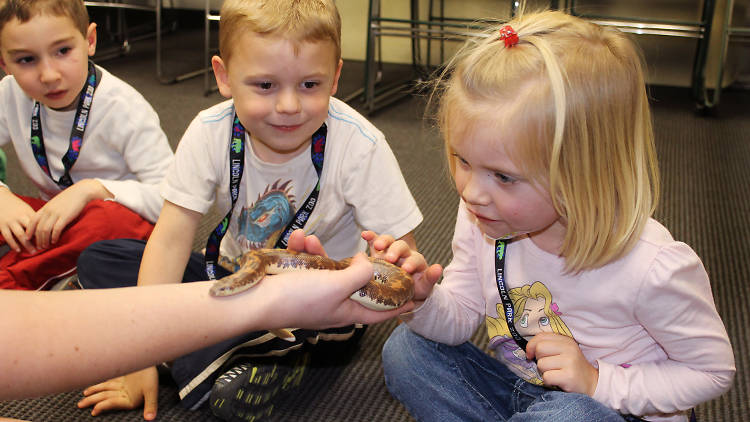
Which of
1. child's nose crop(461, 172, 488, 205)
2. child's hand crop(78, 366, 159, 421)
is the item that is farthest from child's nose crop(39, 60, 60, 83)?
child's nose crop(461, 172, 488, 205)

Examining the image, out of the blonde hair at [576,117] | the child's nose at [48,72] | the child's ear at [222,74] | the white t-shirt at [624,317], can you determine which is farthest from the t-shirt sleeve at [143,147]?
the blonde hair at [576,117]

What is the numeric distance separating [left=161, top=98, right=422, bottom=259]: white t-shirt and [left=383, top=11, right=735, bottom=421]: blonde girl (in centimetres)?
34

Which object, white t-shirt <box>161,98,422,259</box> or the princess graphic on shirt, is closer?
the princess graphic on shirt

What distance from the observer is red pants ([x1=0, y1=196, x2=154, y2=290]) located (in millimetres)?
1764

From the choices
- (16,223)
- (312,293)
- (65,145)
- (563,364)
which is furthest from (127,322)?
(65,145)

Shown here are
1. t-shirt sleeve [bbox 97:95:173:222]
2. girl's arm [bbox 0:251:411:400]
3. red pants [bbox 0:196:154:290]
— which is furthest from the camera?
t-shirt sleeve [bbox 97:95:173:222]

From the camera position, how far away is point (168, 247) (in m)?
1.58

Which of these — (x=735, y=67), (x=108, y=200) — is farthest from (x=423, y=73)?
(x=108, y=200)

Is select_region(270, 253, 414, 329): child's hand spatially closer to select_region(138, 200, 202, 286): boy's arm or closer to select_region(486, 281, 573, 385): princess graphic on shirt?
select_region(486, 281, 573, 385): princess graphic on shirt

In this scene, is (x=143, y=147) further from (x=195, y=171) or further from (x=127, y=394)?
(x=127, y=394)

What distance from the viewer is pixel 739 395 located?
5.23 ft

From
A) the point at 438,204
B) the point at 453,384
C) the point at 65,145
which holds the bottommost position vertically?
the point at 438,204

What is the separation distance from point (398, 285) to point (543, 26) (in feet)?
1.60

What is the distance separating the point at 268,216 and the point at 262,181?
0.08 m
